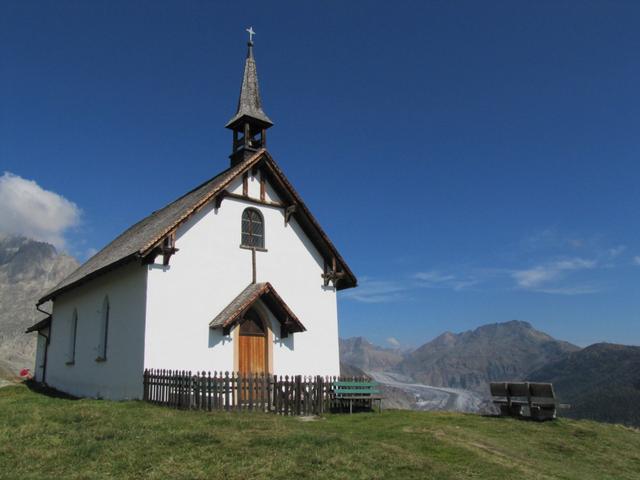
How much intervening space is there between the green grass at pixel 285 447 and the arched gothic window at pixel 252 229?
8.62 m

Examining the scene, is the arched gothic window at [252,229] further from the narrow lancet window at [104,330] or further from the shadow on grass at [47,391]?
the shadow on grass at [47,391]

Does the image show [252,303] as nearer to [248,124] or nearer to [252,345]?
[252,345]

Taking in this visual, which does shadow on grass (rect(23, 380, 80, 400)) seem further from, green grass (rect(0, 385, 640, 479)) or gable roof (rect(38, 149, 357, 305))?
green grass (rect(0, 385, 640, 479))

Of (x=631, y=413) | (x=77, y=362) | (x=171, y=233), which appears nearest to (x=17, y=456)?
(x=171, y=233)

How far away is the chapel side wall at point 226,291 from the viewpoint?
69.9ft

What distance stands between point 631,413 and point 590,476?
4798 inches

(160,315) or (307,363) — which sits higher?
(160,315)

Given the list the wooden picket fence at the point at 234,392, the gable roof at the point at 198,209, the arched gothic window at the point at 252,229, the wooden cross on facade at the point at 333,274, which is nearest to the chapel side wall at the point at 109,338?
the gable roof at the point at 198,209

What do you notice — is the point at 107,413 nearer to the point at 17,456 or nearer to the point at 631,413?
the point at 17,456

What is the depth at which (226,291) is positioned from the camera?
23.1 meters

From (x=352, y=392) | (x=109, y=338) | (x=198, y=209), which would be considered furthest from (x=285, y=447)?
(x=109, y=338)

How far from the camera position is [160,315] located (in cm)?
2112

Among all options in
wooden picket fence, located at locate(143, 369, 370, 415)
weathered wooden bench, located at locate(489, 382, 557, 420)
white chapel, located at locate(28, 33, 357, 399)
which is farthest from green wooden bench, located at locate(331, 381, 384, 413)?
weathered wooden bench, located at locate(489, 382, 557, 420)

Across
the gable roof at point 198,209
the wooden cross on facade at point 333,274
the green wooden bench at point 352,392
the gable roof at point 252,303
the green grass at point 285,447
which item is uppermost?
the gable roof at point 198,209
